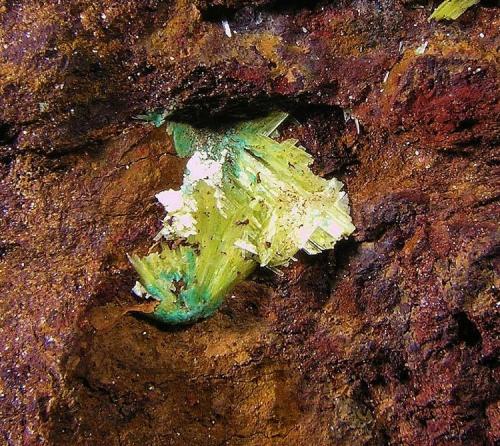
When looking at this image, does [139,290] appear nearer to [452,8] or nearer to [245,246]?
[245,246]

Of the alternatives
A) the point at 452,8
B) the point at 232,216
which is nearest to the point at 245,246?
the point at 232,216

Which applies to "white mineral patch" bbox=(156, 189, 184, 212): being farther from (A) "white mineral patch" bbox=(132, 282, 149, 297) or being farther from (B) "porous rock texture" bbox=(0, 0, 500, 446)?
(A) "white mineral patch" bbox=(132, 282, 149, 297)

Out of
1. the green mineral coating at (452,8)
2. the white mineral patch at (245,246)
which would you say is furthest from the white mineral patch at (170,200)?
the green mineral coating at (452,8)

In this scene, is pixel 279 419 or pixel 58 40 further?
pixel 279 419

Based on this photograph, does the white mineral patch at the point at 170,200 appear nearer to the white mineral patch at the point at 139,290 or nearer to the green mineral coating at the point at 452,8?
the white mineral patch at the point at 139,290

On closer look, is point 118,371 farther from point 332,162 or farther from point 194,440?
point 332,162

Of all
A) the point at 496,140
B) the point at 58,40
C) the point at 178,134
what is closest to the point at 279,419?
the point at 178,134
